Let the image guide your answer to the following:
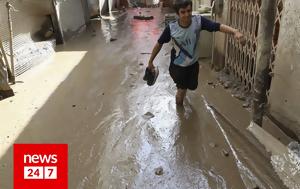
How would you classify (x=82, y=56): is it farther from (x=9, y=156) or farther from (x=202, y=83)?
(x=9, y=156)

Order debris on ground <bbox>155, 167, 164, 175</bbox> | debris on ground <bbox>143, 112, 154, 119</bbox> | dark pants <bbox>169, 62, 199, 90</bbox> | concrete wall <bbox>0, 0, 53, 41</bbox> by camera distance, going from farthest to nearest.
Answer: concrete wall <bbox>0, 0, 53, 41</bbox> → debris on ground <bbox>143, 112, 154, 119</bbox> → dark pants <bbox>169, 62, 199, 90</bbox> → debris on ground <bbox>155, 167, 164, 175</bbox>

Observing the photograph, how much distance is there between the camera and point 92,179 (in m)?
3.07

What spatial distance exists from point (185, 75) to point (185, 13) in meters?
0.85

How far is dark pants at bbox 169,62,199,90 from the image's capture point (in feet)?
13.5

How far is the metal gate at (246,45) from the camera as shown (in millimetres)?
4391

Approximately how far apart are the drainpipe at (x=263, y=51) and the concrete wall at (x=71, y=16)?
19.9 feet

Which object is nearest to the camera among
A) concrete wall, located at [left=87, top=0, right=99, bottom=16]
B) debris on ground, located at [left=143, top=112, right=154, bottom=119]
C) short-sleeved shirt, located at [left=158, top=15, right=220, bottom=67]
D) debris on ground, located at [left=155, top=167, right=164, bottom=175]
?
debris on ground, located at [left=155, top=167, right=164, bottom=175]

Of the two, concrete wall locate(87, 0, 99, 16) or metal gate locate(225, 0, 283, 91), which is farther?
concrete wall locate(87, 0, 99, 16)

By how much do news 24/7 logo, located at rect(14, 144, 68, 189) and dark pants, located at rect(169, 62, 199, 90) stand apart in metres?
1.67

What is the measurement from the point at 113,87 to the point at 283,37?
8.98 feet

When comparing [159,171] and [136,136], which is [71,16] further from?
[159,171]

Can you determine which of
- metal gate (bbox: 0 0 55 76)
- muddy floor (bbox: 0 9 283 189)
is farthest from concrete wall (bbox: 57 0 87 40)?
muddy floor (bbox: 0 9 283 189)

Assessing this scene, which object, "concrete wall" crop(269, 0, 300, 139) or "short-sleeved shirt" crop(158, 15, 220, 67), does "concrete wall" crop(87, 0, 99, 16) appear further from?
"concrete wall" crop(269, 0, 300, 139)

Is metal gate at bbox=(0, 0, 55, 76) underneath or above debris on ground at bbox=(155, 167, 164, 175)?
above
